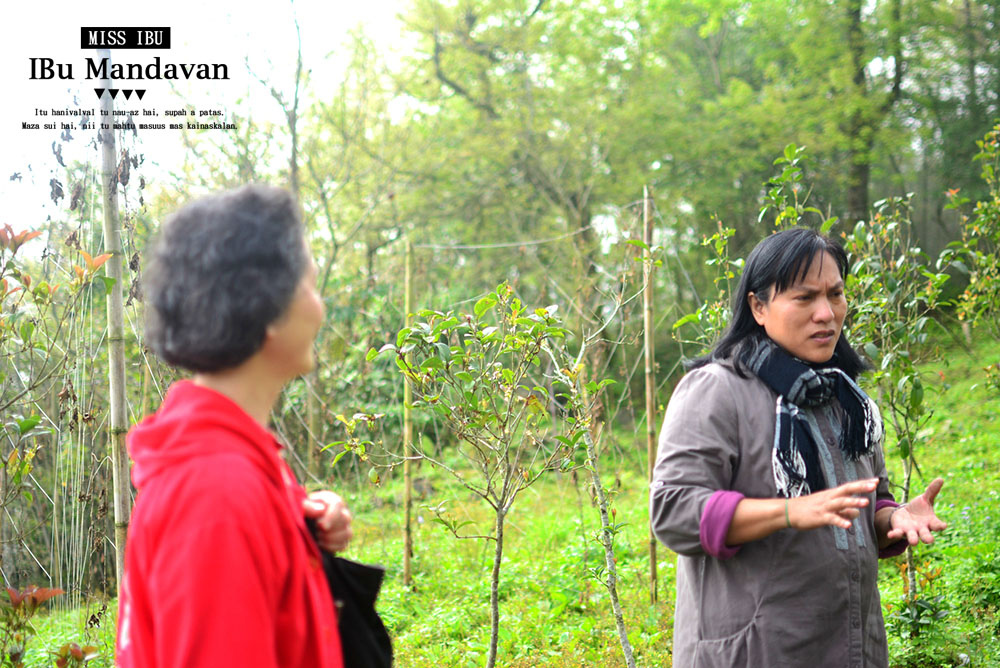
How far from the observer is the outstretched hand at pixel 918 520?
1731mm

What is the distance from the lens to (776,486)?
1.67m

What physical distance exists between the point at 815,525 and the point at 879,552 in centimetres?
61

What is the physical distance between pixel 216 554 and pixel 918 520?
151cm

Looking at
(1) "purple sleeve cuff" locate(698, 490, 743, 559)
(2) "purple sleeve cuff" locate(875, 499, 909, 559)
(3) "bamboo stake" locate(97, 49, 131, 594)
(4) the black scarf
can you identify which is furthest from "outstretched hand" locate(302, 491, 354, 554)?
(3) "bamboo stake" locate(97, 49, 131, 594)

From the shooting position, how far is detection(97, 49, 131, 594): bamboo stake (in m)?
2.47

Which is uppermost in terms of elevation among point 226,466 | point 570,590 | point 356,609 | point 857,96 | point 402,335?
point 857,96

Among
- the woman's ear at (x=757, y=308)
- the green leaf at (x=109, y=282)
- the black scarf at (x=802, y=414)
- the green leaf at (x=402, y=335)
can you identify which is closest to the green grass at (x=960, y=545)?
the black scarf at (x=802, y=414)

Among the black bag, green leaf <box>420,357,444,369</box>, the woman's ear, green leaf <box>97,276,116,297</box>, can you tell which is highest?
green leaf <box>97,276,116,297</box>

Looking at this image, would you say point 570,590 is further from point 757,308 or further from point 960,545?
point 757,308

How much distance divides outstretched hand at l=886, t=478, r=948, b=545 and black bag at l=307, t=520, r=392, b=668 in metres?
1.15

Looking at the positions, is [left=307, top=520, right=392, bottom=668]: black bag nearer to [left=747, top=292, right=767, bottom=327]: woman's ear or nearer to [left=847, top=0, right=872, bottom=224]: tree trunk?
[left=747, top=292, right=767, bottom=327]: woman's ear

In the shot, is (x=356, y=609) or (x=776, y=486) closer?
(x=356, y=609)

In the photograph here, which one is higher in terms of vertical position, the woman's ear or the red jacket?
the woman's ear

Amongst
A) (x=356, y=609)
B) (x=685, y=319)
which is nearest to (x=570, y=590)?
(x=685, y=319)
